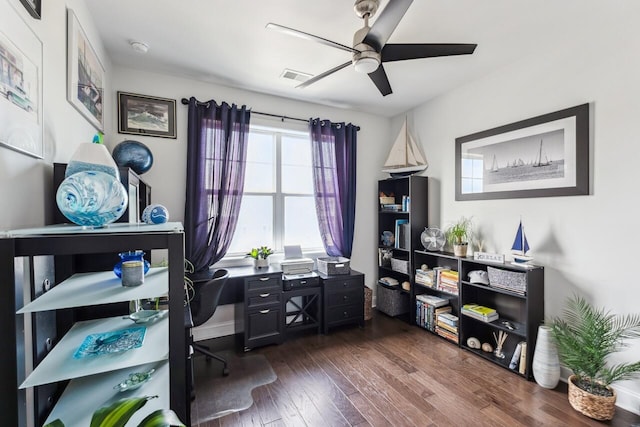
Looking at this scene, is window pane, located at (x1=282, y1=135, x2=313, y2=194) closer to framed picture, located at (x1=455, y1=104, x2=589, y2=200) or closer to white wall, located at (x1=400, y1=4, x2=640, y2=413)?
framed picture, located at (x1=455, y1=104, x2=589, y2=200)

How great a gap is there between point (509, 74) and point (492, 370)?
2.70 metres

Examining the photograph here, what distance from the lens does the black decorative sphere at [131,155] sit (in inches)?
81.0

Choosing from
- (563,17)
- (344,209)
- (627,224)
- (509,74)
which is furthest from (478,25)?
(344,209)

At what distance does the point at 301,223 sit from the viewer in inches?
137

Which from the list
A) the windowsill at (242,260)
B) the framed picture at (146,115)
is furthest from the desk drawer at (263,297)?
the framed picture at (146,115)

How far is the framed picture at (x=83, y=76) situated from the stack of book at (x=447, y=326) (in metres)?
3.55

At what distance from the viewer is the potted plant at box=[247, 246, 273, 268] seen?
2.98 meters

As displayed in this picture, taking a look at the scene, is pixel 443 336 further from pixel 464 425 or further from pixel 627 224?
pixel 627 224

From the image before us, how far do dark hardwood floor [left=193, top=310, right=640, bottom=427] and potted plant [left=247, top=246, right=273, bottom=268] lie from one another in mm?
856

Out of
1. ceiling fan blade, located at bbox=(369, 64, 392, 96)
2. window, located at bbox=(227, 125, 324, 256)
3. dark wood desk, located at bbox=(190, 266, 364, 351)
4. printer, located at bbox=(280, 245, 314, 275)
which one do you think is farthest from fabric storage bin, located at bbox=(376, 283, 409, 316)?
ceiling fan blade, located at bbox=(369, 64, 392, 96)

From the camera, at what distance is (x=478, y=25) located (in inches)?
78.0

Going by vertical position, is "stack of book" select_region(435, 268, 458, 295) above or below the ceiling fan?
below

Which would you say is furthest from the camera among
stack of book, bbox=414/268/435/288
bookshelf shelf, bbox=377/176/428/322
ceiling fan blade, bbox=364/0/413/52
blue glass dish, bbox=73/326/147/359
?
bookshelf shelf, bbox=377/176/428/322

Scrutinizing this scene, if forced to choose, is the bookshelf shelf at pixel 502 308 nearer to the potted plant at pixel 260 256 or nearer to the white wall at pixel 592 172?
the white wall at pixel 592 172
